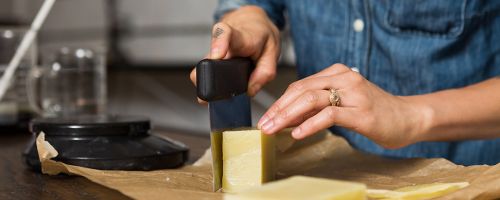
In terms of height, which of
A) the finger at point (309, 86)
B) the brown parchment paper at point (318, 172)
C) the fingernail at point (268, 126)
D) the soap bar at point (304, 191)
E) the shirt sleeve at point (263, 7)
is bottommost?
the brown parchment paper at point (318, 172)

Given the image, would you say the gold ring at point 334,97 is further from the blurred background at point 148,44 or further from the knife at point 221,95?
the blurred background at point 148,44

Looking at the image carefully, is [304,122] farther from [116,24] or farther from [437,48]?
[116,24]

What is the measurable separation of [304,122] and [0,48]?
3.52 feet

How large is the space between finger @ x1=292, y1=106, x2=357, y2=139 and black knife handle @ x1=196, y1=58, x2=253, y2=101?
0.11m

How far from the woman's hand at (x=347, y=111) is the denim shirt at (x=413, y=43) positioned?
37cm

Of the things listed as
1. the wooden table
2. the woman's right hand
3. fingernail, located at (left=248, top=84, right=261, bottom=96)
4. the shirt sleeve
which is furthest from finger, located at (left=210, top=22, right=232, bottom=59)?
the shirt sleeve

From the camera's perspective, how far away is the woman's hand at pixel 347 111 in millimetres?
889

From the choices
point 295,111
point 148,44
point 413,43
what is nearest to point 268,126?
point 295,111

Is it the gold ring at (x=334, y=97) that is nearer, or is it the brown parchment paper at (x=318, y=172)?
the brown parchment paper at (x=318, y=172)

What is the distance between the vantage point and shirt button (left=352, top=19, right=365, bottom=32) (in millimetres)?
1373

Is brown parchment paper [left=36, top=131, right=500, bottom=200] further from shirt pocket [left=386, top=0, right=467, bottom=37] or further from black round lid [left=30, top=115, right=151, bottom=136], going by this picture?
shirt pocket [left=386, top=0, right=467, bottom=37]

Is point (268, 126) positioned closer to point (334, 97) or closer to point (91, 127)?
point (334, 97)

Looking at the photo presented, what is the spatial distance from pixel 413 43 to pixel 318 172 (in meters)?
0.41

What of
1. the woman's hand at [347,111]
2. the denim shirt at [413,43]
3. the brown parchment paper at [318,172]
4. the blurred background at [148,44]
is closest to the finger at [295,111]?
the woman's hand at [347,111]
